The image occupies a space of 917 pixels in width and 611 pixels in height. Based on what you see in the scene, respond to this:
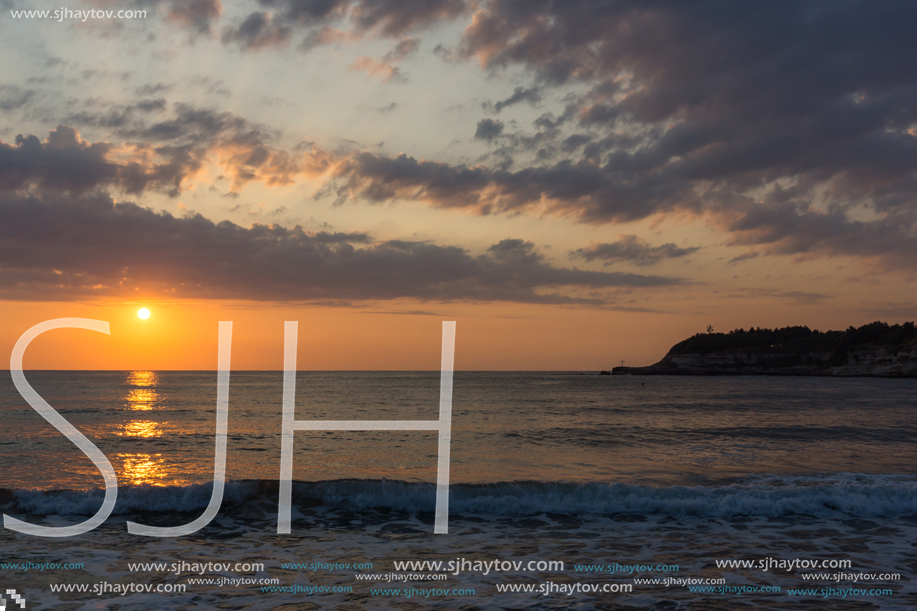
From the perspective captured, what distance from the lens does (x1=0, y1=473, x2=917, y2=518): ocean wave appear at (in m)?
15.3

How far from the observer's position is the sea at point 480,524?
30.4ft

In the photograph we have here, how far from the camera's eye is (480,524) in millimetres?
14469

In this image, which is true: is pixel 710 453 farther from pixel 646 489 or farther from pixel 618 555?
pixel 618 555

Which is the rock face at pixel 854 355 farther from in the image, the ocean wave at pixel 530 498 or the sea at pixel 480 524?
the ocean wave at pixel 530 498

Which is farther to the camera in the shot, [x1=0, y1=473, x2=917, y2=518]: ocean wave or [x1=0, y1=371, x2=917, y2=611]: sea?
[x1=0, y1=473, x2=917, y2=518]: ocean wave

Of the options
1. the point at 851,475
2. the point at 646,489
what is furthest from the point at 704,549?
the point at 851,475

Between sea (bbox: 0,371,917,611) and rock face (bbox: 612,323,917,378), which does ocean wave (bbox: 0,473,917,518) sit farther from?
rock face (bbox: 612,323,917,378)

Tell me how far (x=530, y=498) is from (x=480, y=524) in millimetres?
2431

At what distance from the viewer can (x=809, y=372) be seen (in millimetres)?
180125

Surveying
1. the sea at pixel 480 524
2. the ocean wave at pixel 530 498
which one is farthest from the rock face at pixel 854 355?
the ocean wave at pixel 530 498

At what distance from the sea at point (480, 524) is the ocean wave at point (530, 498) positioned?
6cm

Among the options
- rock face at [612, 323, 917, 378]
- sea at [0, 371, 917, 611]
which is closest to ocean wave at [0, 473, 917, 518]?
sea at [0, 371, 917, 611]

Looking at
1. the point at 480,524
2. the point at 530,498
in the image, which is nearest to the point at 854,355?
the point at 530,498

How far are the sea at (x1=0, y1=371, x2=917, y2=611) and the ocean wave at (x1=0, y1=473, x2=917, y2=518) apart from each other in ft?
0.20
